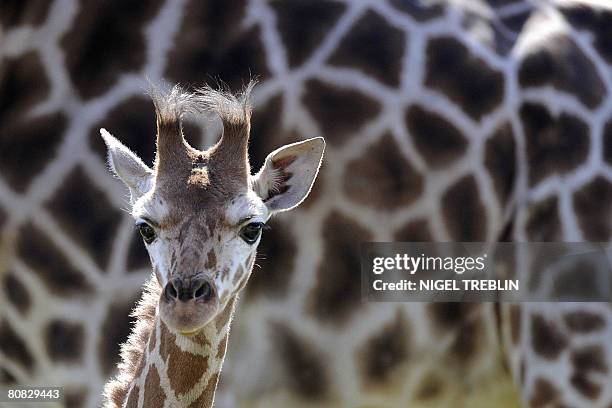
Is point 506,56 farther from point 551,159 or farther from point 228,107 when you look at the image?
point 228,107

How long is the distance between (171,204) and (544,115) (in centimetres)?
188

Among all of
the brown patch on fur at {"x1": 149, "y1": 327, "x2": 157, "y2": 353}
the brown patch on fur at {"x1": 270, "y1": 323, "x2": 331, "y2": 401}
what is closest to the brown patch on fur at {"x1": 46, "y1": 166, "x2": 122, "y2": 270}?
the brown patch on fur at {"x1": 270, "y1": 323, "x2": 331, "y2": 401}

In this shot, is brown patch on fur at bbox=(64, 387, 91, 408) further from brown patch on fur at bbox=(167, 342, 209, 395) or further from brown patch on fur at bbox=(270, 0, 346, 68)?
brown patch on fur at bbox=(270, 0, 346, 68)

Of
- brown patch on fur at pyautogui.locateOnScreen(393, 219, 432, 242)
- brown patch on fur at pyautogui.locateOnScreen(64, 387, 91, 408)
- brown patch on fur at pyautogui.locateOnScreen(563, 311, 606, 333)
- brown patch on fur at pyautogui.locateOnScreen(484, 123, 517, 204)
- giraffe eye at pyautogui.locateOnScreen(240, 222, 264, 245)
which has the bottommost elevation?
giraffe eye at pyautogui.locateOnScreen(240, 222, 264, 245)

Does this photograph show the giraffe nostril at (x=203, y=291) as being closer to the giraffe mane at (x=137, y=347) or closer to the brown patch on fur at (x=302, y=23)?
the giraffe mane at (x=137, y=347)

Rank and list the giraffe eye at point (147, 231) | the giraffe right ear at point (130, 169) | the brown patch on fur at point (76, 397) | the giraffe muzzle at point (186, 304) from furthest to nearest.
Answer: the brown patch on fur at point (76, 397)
the giraffe right ear at point (130, 169)
the giraffe eye at point (147, 231)
the giraffe muzzle at point (186, 304)

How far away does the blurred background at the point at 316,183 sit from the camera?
390cm

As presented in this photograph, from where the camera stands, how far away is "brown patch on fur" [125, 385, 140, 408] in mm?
3023

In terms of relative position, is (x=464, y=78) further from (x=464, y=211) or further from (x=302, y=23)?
(x=302, y=23)

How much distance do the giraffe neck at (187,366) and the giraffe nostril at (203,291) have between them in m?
0.22

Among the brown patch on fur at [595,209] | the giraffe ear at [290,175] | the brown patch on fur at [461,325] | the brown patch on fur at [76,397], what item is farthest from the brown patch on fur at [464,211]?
the brown patch on fur at [76,397]

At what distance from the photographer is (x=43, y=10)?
4.00 meters

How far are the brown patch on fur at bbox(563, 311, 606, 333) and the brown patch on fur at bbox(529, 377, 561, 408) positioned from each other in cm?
22

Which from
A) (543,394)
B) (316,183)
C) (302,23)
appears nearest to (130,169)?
(316,183)
